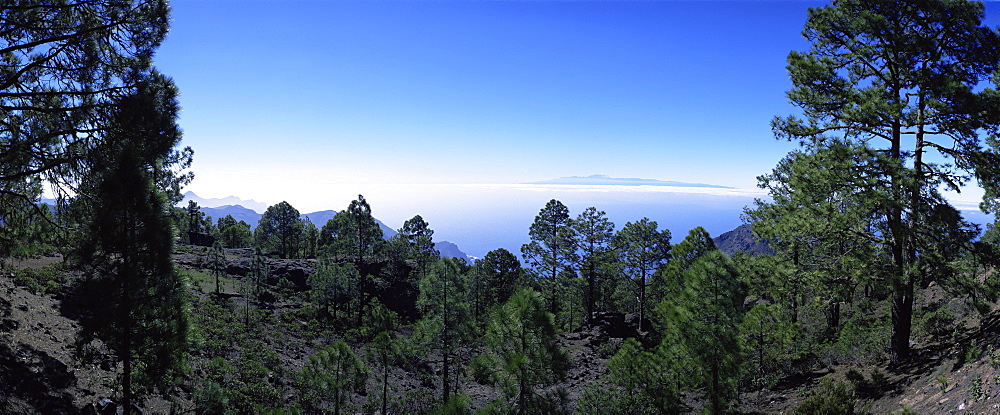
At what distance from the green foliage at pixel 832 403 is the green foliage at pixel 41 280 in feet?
85.4

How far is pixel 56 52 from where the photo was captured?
852 centimetres

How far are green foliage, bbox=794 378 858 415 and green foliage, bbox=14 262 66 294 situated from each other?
26.0 metres

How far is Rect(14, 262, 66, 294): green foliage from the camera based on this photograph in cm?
1766

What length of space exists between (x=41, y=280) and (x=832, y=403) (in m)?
31.3

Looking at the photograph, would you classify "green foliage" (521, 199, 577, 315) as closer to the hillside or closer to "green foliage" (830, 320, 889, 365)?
the hillside

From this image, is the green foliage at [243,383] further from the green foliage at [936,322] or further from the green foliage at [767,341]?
the green foliage at [936,322]

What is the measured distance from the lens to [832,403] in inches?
364

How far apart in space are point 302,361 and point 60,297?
11918 mm

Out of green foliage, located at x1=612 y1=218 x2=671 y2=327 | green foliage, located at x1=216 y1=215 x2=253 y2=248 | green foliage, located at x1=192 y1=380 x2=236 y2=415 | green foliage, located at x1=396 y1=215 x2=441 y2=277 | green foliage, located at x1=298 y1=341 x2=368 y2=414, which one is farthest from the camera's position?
green foliage, located at x1=216 y1=215 x2=253 y2=248

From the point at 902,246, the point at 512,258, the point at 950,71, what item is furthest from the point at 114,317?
the point at 512,258

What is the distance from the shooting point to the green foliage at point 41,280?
17.7 meters

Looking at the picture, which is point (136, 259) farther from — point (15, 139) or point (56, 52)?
point (56, 52)

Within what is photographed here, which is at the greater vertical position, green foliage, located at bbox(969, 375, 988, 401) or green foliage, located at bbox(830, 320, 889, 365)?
green foliage, located at bbox(969, 375, 988, 401)

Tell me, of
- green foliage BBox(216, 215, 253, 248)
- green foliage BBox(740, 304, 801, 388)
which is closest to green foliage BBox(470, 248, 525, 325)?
green foliage BBox(740, 304, 801, 388)
